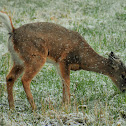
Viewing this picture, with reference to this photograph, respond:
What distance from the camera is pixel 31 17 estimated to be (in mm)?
12758

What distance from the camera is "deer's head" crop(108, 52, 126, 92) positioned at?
6328 mm

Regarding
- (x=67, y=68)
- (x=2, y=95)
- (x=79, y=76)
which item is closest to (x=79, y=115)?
(x=67, y=68)

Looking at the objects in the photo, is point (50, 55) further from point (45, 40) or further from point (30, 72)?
point (30, 72)

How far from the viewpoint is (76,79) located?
7.27 meters

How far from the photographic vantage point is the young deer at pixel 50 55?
546 centimetres

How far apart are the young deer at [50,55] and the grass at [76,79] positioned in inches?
13.9

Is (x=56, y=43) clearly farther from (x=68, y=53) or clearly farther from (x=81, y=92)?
(x=81, y=92)

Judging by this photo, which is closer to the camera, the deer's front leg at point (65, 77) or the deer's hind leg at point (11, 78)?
the deer's hind leg at point (11, 78)

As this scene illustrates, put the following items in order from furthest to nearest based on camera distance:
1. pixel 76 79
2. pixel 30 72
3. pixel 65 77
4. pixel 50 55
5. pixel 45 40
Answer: pixel 76 79, pixel 65 77, pixel 50 55, pixel 45 40, pixel 30 72

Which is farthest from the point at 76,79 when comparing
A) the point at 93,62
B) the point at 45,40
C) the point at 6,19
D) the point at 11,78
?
the point at 6,19

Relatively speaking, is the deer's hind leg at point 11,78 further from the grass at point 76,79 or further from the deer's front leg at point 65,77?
the deer's front leg at point 65,77

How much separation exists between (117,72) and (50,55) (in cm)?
156

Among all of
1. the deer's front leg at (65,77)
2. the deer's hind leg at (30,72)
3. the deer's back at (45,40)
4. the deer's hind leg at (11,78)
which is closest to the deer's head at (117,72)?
the deer's back at (45,40)

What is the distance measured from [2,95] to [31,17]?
282 inches
